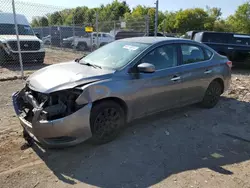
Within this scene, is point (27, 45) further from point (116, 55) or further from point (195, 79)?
point (195, 79)

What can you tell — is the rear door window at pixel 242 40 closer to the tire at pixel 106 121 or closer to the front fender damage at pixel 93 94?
the tire at pixel 106 121

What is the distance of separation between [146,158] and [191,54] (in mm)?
2559

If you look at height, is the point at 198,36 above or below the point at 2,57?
above

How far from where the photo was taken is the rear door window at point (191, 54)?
495 cm

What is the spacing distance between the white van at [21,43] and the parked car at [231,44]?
7.73 m

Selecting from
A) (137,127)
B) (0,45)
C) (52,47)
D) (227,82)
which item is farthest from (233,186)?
(52,47)

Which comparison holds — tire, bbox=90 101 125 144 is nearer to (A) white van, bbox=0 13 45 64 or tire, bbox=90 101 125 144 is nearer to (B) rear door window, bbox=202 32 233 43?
(A) white van, bbox=0 13 45 64

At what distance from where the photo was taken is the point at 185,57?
4.96 metres

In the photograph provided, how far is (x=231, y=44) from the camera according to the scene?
11547 millimetres

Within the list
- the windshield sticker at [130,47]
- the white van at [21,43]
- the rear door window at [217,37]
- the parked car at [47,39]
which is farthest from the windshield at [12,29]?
the parked car at [47,39]

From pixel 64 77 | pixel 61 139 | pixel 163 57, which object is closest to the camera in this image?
pixel 61 139

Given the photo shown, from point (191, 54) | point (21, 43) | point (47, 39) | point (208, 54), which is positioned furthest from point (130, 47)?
point (47, 39)

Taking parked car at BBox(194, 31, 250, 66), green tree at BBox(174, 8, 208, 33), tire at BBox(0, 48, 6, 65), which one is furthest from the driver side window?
green tree at BBox(174, 8, 208, 33)

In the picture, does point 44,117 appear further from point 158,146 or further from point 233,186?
point 233,186
